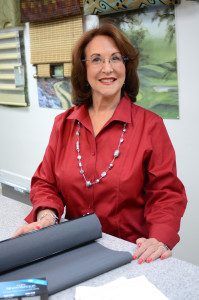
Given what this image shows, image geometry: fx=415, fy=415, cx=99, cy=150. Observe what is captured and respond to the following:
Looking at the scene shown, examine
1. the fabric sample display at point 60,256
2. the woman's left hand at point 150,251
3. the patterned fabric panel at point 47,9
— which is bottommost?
the woman's left hand at point 150,251

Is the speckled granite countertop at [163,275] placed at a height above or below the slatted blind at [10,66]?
below

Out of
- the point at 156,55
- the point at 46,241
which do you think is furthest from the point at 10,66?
the point at 46,241

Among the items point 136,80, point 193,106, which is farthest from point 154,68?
point 136,80

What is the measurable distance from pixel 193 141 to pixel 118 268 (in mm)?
1320

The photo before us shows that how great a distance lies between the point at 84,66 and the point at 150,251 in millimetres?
895

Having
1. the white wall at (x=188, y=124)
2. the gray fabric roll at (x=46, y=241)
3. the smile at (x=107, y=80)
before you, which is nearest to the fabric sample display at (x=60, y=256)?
the gray fabric roll at (x=46, y=241)

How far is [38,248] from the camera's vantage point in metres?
1.27

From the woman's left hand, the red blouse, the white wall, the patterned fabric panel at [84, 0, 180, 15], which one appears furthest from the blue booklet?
the patterned fabric panel at [84, 0, 180, 15]

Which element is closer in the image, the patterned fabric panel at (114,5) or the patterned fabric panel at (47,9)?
the patterned fabric panel at (114,5)

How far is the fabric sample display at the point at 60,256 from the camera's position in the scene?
1.17m

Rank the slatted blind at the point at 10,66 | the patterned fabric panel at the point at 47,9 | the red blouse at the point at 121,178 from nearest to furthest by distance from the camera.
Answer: the red blouse at the point at 121,178 < the patterned fabric panel at the point at 47,9 < the slatted blind at the point at 10,66

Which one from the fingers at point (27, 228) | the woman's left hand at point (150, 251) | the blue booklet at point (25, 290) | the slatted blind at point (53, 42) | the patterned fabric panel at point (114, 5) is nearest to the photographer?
the blue booklet at point (25, 290)

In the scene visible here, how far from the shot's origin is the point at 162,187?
1564mm

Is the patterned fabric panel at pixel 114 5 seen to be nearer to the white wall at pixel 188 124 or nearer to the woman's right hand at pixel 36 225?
the white wall at pixel 188 124
